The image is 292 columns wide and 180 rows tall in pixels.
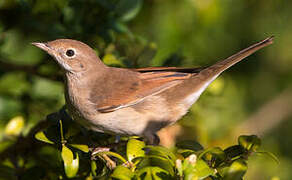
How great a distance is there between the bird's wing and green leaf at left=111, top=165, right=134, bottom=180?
1.18m

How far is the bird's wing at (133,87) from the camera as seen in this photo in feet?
12.7

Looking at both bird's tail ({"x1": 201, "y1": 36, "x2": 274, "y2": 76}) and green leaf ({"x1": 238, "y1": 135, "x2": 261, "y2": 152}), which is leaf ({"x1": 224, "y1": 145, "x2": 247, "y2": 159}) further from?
bird's tail ({"x1": 201, "y1": 36, "x2": 274, "y2": 76})

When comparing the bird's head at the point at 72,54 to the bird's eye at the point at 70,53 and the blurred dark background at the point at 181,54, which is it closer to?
the bird's eye at the point at 70,53

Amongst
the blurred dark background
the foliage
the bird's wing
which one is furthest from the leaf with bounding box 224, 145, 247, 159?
the blurred dark background

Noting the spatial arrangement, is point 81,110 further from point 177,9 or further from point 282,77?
point 282,77

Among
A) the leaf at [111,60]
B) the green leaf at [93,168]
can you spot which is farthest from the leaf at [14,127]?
the green leaf at [93,168]

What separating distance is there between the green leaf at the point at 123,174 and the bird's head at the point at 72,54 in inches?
61.0

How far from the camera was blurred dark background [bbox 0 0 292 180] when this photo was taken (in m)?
4.12

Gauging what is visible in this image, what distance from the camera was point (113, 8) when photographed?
3965mm

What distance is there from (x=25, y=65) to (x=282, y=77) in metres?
3.94

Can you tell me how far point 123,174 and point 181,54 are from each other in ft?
7.02

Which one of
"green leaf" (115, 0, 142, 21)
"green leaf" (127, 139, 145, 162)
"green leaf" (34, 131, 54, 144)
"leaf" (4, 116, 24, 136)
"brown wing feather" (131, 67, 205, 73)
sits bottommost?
"green leaf" (127, 139, 145, 162)

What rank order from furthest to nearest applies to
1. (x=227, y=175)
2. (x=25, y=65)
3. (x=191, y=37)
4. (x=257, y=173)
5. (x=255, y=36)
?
(x=255, y=36)
(x=191, y=37)
(x=257, y=173)
(x=25, y=65)
(x=227, y=175)

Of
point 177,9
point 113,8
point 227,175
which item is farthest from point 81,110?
point 177,9
